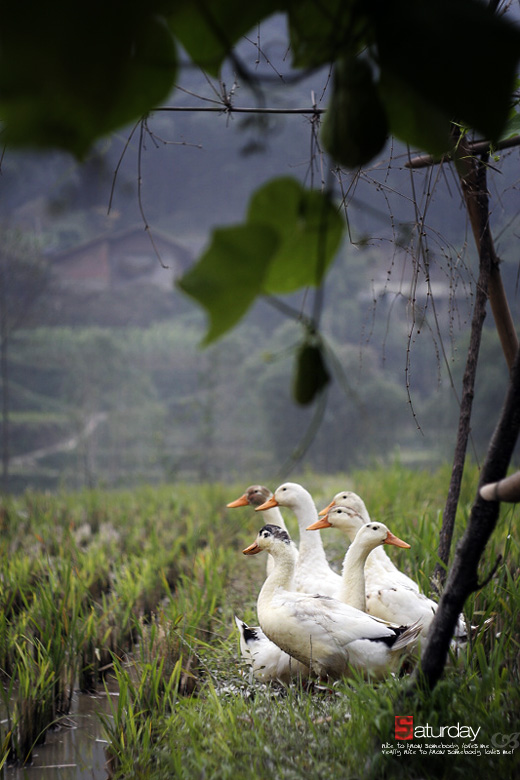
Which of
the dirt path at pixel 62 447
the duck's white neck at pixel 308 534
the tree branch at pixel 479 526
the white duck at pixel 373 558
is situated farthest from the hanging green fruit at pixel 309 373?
the dirt path at pixel 62 447

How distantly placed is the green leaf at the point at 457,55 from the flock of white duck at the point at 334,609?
0.86 metres

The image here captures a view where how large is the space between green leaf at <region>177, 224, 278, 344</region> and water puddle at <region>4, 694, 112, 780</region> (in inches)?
44.1

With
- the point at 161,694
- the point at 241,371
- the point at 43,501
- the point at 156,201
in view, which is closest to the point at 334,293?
the point at 241,371

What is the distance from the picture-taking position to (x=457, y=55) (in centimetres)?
18

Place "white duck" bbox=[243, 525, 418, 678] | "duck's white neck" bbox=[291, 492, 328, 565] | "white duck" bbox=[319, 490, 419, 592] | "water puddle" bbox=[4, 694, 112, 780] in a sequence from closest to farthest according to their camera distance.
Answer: "white duck" bbox=[243, 525, 418, 678] < "water puddle" bbox=[4, 694, 112, 780] < "white duck" bbox=[319, 490, 419, 592] < "duck's white neck" bbox=[291, 492, 328, 565]

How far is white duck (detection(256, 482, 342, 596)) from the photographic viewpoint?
1.32m

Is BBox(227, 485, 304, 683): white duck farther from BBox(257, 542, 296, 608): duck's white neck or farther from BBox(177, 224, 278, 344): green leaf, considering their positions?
BBox(177, 224, 278, 344): green leaf

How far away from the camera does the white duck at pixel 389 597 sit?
1029 millimetres

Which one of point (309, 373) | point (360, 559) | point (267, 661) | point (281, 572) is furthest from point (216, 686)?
point (309, 373)

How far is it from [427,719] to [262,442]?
752 cm

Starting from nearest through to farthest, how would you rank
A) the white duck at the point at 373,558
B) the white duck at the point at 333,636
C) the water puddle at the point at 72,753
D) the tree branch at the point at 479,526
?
the tree branch at the point at 479,526 < the white duck at the point at 333,636 < the water puddle at the point at 72,753 < the white duck at the point at 373,558

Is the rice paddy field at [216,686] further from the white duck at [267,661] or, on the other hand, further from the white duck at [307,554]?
the white duck at [307,554]

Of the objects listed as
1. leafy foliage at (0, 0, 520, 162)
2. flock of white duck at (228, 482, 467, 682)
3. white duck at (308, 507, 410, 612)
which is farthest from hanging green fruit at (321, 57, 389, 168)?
white duck at (308, 507, 410, 612)

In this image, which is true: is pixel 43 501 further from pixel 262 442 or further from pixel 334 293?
pixel 334 293
